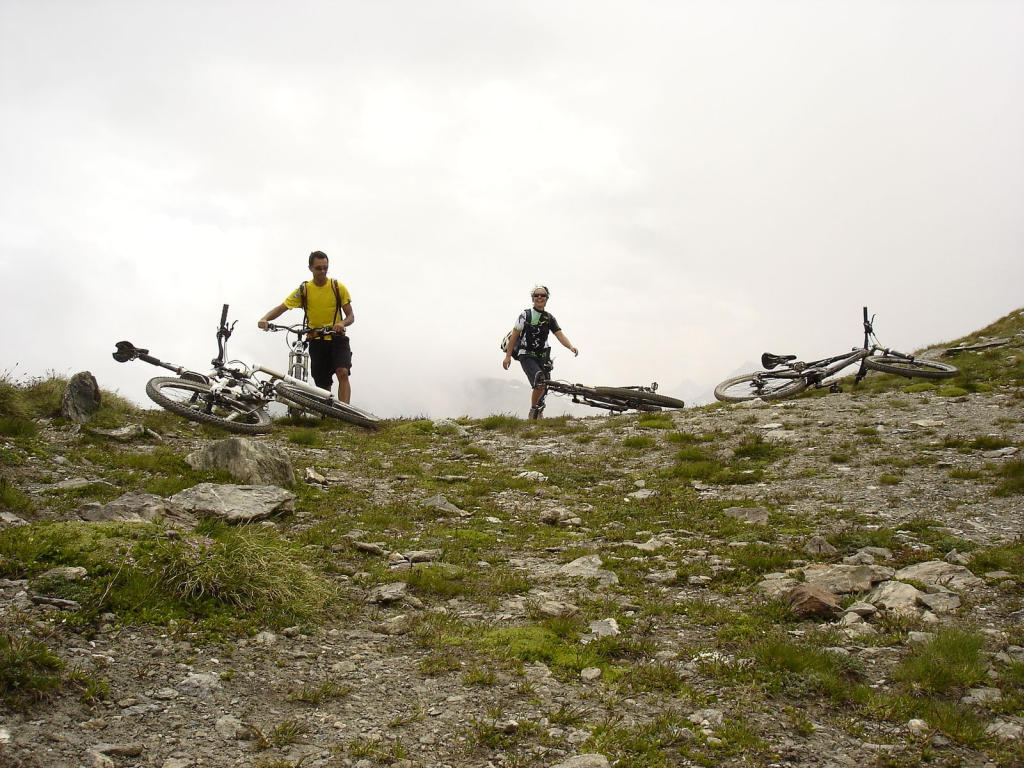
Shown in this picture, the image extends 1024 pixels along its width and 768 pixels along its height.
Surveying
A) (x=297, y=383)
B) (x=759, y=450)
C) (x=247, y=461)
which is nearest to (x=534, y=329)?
(x=297, y=383)

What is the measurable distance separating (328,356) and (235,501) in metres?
7.85

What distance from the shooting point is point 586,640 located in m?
5.94

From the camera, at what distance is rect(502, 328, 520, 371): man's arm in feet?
59.3

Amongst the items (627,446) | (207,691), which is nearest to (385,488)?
(627,446)

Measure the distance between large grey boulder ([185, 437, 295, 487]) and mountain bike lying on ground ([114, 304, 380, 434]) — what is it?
374 centimetres

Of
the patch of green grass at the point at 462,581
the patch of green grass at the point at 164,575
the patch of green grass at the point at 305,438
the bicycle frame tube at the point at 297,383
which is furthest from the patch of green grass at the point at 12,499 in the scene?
the bicycle frame tube at the point at 297,383

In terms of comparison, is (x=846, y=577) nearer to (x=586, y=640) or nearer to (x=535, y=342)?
(x=586, y=640)

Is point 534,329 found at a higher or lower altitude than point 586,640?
higher

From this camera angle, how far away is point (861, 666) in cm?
534

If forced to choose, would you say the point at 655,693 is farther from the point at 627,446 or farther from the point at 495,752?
the point at 627,446

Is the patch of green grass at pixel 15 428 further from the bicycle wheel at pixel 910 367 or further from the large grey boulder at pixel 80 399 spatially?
the bicycle wheel at pixel 910 367

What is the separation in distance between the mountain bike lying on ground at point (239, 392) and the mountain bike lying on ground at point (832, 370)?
1101 centimetres

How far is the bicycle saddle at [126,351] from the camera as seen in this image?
46.1 ft

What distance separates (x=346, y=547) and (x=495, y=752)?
165 inches
